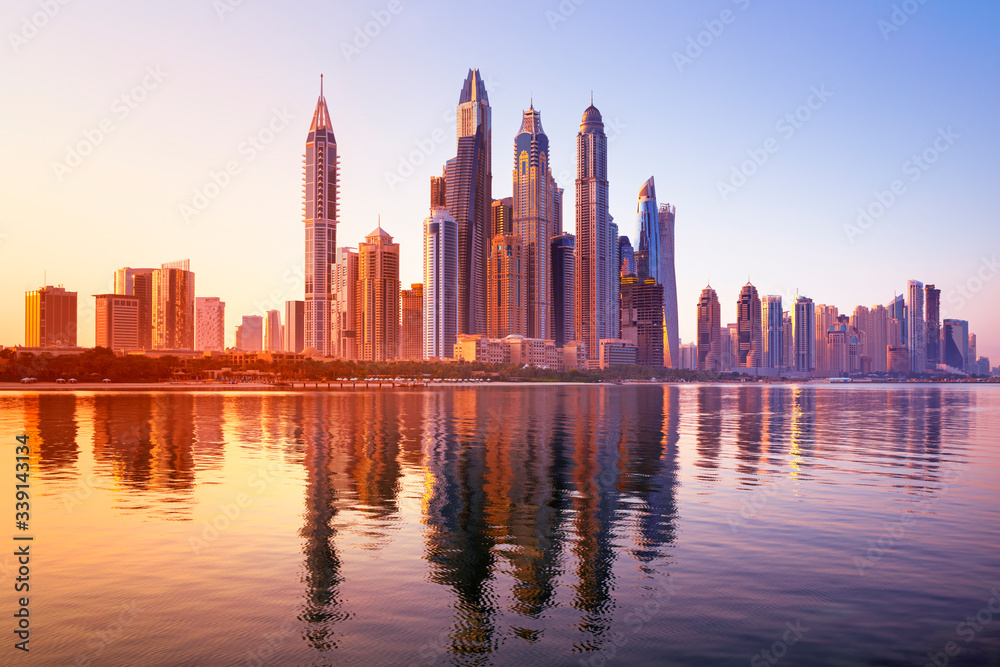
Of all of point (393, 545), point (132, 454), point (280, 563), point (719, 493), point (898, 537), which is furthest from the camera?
point (132, 454)

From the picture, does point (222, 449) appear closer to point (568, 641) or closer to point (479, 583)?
point (479, 583)

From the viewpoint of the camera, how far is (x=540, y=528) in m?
29.8

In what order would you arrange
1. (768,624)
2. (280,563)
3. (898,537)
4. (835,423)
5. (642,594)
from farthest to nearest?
(835,423)
(898,537)
(280,563)
(642,594)
(768,624)

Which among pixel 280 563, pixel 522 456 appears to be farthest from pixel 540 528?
pixel 522 456

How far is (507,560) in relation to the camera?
24.8m

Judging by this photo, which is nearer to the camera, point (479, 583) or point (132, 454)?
point (479, 583)

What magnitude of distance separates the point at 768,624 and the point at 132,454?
50.4m

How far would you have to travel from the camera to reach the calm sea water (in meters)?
17.7

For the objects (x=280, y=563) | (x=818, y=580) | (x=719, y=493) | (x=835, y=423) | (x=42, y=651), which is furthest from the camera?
(x=835, y=423)

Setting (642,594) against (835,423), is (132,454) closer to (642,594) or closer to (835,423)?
(642,594)

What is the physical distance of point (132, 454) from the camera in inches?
2147

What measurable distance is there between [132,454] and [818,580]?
50.1m

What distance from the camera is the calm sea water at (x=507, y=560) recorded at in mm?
17688


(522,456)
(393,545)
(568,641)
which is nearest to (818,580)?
(568,641)
